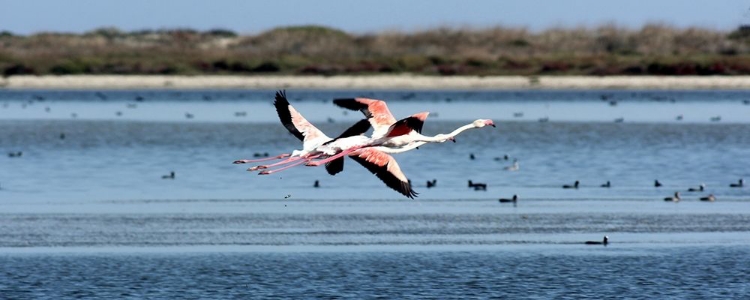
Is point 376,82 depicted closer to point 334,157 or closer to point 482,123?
point 334,157

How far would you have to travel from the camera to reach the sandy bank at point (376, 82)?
81.4 metres

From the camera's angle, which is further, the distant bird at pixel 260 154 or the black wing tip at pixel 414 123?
the distant bird at pixel 260 154

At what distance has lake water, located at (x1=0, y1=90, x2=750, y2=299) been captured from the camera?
60.8 ft

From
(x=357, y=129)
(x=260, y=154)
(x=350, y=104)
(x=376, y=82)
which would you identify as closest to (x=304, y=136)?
(x=357, y=129)

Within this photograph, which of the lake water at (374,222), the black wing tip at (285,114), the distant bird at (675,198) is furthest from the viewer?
the distant bird at (675,198)

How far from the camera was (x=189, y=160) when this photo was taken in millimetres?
37000

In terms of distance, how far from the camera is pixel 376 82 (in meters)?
82.3

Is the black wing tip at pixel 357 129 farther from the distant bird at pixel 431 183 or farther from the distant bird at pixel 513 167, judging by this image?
the distant bird at pixel 513 167

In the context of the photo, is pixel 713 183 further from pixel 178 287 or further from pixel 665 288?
pixel 178 287

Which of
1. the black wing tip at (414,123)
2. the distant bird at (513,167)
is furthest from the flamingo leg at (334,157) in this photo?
the distant bird at (513,167)

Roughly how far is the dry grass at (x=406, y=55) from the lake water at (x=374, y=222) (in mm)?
38588

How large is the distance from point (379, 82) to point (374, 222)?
5911 centimetres

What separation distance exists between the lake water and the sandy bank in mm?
35581

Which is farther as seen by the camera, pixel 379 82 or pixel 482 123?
pixel 379 82
